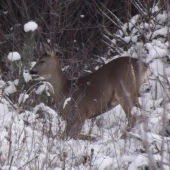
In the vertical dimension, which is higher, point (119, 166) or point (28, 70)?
point (28, 70)

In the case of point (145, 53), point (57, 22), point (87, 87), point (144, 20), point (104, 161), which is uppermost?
point (57, 22)

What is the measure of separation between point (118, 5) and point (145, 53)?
353 centimetres

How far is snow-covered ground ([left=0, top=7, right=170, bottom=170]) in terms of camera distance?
3189 mm

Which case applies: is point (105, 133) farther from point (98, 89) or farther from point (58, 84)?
point (58, 84)

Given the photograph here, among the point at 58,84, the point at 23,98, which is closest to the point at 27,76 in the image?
the point at 58,84

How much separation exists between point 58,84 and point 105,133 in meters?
1.90

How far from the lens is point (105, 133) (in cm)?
585

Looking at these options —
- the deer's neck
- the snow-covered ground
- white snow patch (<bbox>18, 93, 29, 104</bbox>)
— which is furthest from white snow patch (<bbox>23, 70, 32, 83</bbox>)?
white snow patch (<bbox>18, 93, 29, 104</bbox>)

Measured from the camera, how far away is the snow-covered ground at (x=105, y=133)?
3.19 meters

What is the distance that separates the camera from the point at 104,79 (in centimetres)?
709

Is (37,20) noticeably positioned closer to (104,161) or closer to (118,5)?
(118,5)

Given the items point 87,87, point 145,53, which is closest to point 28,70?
point 87,87

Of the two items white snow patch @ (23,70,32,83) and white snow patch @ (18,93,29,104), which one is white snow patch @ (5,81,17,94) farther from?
white snow patch @ (18,93,29,104)

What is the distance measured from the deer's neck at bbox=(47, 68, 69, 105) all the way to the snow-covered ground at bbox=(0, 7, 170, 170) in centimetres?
51
